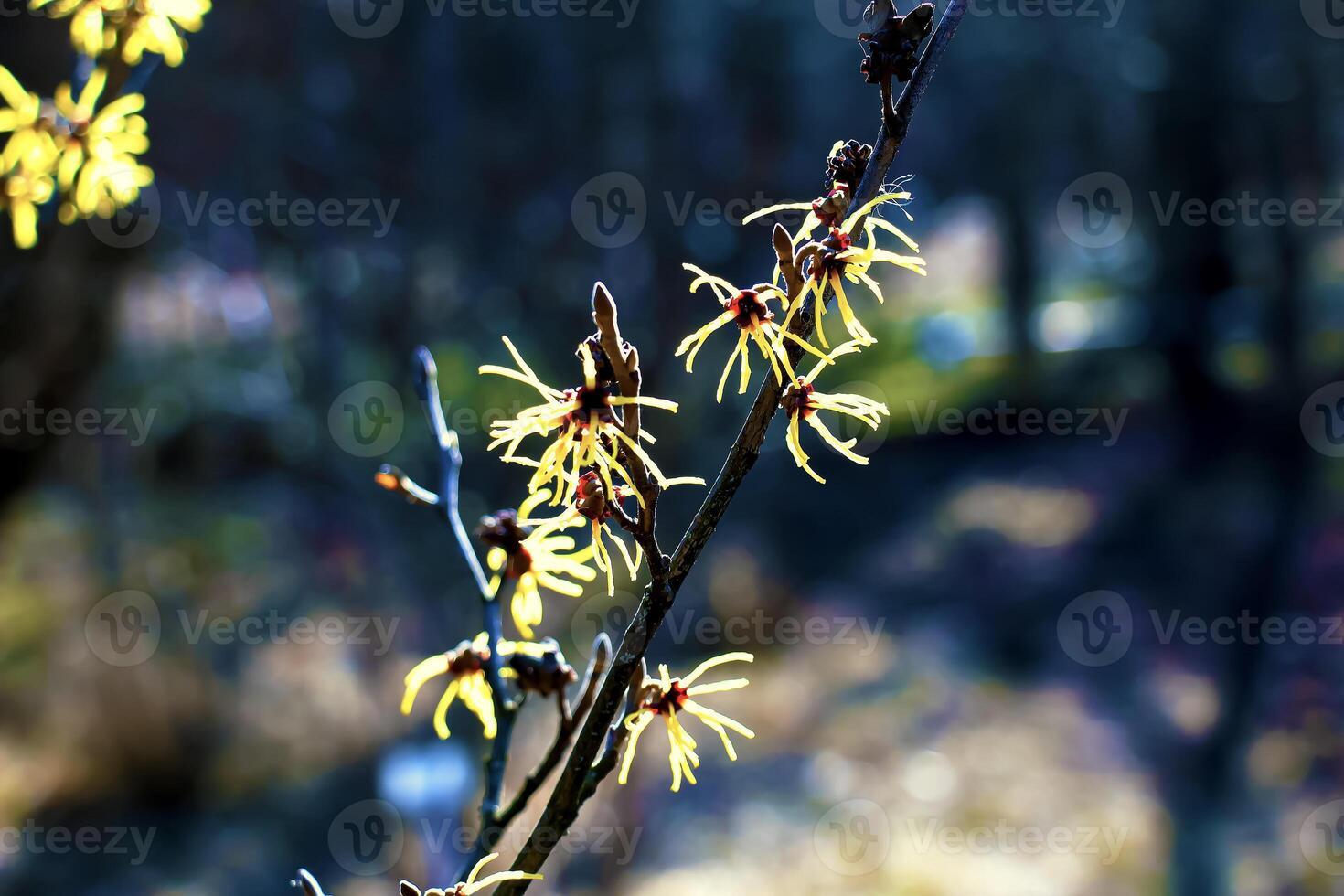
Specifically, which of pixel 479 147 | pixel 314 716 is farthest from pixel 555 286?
pixel 314 716

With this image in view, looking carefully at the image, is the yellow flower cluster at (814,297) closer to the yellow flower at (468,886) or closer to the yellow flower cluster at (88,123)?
the yellow flower at (468,886)

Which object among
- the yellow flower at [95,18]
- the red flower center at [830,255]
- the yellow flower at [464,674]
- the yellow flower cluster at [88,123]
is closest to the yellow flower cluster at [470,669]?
the yellow flower at [464,674]

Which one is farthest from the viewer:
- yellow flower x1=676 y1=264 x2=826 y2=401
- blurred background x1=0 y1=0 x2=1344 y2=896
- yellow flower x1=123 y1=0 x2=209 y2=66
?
blurred background x1=0 y1=0 x2=1344 y2=896

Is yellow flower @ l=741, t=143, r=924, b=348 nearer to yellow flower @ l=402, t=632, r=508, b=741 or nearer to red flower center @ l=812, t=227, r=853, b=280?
red flower center @ l=812, t=227, r=853, b=280

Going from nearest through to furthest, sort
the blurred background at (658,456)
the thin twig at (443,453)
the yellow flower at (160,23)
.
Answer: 1. the thin twig at (443,453)
2. the yellow flower at (160,23)
3. the blurred background at (658,456)

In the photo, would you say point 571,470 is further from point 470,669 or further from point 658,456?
point 658,456

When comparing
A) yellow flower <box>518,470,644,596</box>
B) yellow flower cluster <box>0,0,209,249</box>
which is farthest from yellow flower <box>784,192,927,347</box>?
yellow flower cluster <box>0,0,209,249</box>
